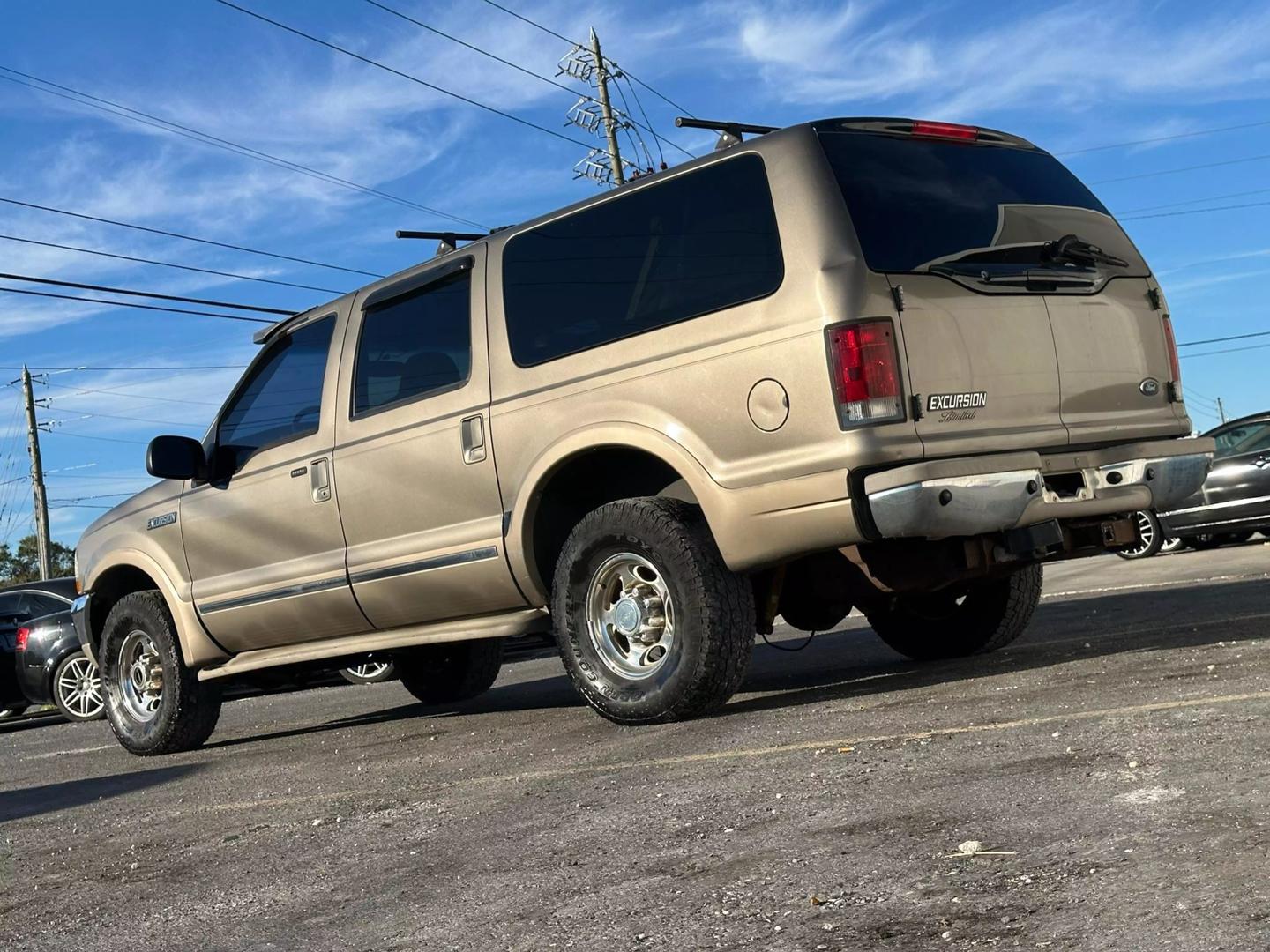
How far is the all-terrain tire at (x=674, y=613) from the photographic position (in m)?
5.39

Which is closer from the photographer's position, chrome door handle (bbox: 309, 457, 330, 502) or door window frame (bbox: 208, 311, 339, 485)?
chrome door handle (bbox: 309, 457, 330, 502)

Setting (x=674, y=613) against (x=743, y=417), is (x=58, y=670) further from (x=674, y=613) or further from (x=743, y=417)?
(x=743, y=417)

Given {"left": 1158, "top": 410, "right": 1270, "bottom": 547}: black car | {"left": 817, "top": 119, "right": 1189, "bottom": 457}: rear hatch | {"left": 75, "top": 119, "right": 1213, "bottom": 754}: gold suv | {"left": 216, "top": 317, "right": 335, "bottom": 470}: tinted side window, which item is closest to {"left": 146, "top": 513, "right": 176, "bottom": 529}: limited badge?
{"left": 216, "top": 317, "right": 335, "bottom": 470}: tinted side window

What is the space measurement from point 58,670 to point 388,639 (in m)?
8.10

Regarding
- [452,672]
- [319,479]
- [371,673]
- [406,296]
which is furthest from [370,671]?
[406,296]

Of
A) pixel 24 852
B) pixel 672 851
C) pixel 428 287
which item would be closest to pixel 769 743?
pixel 672 851

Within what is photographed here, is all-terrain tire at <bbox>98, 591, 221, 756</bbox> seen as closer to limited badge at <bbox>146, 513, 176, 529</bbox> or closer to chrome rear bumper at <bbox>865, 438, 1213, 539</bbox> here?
limited badge at <bbox>146, 513, 176, 529</bbox>

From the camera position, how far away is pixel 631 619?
5.71m

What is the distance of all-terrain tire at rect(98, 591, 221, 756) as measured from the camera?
25.6ft

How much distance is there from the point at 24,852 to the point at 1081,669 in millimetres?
3906

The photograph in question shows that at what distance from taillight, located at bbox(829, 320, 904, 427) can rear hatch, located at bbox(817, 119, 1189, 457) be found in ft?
0.28

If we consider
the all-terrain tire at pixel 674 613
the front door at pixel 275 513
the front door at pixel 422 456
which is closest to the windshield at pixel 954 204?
the all-terrain tire at pixel 674 613

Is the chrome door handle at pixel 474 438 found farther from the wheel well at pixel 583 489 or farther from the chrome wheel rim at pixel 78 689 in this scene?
the chrome wheel rim at pixel 78 689

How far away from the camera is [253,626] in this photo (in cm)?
752
